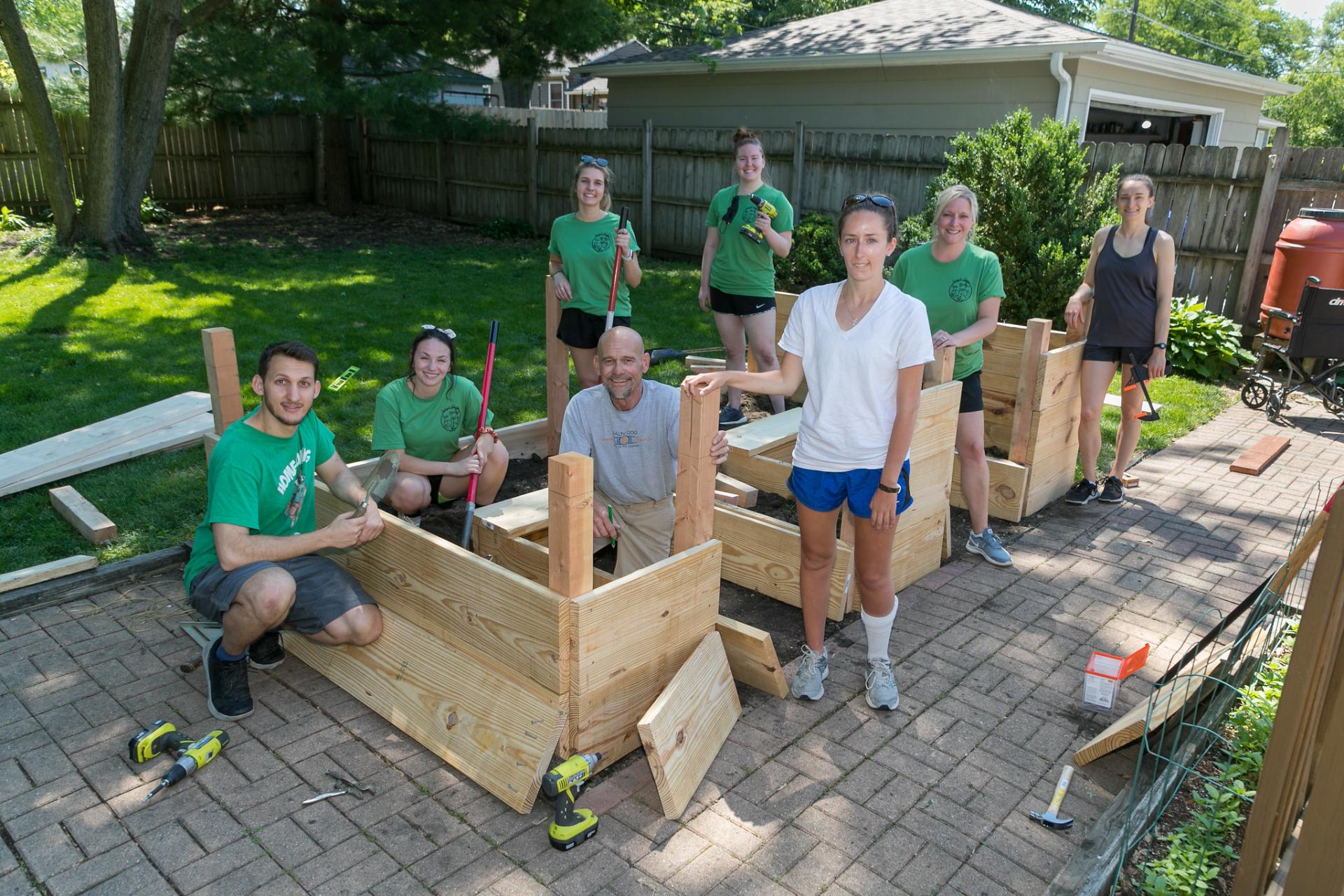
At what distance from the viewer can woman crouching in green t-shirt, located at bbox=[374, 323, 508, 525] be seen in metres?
4.34

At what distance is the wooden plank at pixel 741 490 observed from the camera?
16.4ft

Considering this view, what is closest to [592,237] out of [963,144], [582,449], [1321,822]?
[582,449]

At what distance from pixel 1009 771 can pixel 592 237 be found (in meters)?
3.64

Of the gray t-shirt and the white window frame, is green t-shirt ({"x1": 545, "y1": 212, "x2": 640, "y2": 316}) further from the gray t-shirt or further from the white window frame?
the white window frame

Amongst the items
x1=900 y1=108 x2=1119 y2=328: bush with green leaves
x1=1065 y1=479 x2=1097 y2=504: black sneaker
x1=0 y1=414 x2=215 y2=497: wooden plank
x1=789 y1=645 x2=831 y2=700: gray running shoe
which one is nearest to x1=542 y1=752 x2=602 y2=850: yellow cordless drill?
x1=789 y1=645 x2=831 y2=700: gray running shoe

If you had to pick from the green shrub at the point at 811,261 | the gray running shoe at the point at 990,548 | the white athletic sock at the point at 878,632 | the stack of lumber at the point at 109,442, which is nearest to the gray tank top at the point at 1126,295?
the gray running shoe at the point at 990,548

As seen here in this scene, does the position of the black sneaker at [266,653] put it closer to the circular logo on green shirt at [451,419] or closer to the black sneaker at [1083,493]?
the circular logo on green shirt at [451,419]

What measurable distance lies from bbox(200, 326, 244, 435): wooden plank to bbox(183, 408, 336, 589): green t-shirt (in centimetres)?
76

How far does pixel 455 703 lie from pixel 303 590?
75 cm

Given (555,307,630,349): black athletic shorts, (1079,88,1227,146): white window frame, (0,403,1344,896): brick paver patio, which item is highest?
(1079,88,1227,146): white window frame

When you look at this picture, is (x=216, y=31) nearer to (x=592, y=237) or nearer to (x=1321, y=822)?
(x=592, y=237)

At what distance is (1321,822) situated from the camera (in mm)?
2057

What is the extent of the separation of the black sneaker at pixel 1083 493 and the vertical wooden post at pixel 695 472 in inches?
130

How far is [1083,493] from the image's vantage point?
18.9 feet
